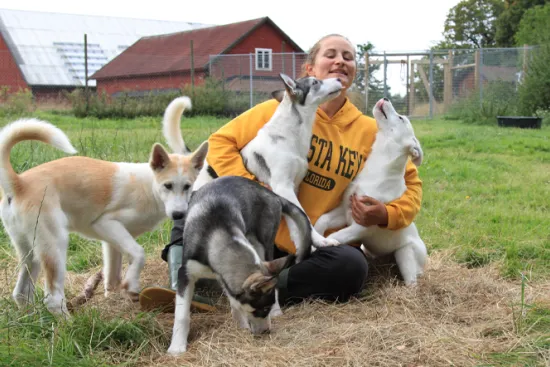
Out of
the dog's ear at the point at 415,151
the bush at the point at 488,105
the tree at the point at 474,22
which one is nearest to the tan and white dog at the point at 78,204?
the dog's ear at the point at 415,151

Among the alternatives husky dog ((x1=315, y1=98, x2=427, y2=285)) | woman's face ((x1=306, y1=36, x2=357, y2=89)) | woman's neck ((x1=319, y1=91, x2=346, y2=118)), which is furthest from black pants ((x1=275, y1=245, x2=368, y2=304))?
woman's face ((x1=306, y1=36, x2=357, y2=89))

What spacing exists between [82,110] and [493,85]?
1147 cm

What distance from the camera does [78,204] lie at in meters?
3.53

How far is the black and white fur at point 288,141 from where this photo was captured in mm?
3574

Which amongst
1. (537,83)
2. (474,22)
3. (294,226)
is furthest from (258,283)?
(474,22)

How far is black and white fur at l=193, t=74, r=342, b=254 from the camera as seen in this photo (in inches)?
141

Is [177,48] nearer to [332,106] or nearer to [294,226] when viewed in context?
[332,106]

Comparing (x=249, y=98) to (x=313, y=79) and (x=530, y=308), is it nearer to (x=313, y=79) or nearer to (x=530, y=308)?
(x=313, y=79)

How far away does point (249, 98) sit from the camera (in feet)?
55.2

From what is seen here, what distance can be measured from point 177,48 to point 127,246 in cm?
2390

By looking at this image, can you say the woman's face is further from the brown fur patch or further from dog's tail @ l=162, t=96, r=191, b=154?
the brown fur patch

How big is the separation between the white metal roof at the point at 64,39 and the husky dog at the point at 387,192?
64.1ft

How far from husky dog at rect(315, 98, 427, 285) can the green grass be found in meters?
0.87

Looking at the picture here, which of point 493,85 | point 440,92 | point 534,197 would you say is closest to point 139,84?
point 440,92
